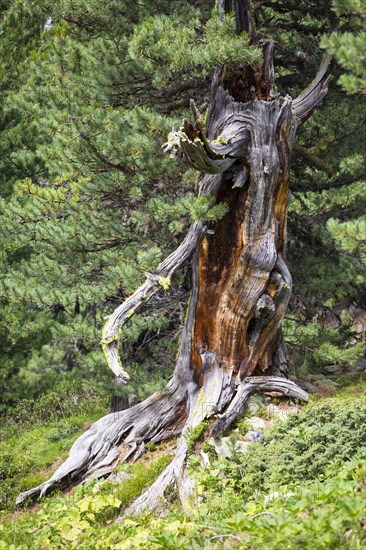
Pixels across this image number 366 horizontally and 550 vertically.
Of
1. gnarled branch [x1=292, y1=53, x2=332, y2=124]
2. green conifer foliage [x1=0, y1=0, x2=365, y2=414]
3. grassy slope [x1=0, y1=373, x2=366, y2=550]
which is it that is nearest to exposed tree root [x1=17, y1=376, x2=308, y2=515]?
grassy slope [x1=0, y1=373, x2=366, y2=550]

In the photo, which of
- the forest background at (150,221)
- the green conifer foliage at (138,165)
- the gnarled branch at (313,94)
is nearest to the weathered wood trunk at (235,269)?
the gnarled branch at (313,94)

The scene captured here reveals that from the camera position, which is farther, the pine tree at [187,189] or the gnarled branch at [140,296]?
the pine tree at [187,189]

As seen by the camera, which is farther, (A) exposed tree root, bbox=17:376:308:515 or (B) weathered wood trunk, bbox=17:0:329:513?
(A) exposed tree root, bbox=17:376:308:515

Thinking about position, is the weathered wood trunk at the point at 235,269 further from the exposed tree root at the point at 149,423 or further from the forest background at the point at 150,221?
the forest background at the point at 150,221

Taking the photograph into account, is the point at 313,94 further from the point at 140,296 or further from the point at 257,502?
the point at 257,502

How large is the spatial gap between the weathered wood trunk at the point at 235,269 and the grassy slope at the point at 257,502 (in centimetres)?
48

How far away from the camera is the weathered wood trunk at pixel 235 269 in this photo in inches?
313

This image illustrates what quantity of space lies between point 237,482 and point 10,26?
36.4ft

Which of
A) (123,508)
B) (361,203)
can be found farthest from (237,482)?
(361,203)

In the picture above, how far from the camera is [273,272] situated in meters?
8.30

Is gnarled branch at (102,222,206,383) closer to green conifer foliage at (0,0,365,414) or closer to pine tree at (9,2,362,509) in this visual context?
pine tree at (9,2,362,509)

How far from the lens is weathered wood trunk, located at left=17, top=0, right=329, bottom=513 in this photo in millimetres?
7952

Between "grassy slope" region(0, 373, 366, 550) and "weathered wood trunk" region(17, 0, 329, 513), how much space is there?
48 cm

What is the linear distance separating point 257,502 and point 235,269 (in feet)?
11.6
